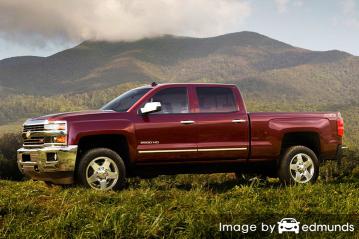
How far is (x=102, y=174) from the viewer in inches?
307

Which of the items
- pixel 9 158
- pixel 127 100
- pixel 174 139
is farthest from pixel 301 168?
pixel 9 158

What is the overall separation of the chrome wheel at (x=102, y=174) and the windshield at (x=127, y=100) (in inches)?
39.1

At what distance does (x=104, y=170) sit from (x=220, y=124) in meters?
2.09

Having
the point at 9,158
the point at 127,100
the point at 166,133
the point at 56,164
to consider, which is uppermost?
the point at 127,100

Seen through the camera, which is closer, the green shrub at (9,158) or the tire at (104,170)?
the tire at (104,170)

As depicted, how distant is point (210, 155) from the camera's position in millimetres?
8359

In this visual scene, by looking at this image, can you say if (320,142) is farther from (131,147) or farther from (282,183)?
(131,147)

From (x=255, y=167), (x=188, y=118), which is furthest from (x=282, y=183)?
(x=188, y=118)

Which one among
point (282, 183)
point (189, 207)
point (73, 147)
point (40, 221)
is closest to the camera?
point (40, 221)

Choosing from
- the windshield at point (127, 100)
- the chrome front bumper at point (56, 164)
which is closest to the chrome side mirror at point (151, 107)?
the windshield at point (127, 100)

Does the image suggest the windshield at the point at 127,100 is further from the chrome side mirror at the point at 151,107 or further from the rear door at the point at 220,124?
the rear door at the point at 220,124

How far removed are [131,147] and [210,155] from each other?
4.42 feet

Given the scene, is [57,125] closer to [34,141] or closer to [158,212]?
[34,141]

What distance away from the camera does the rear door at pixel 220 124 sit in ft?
A: 27.4
